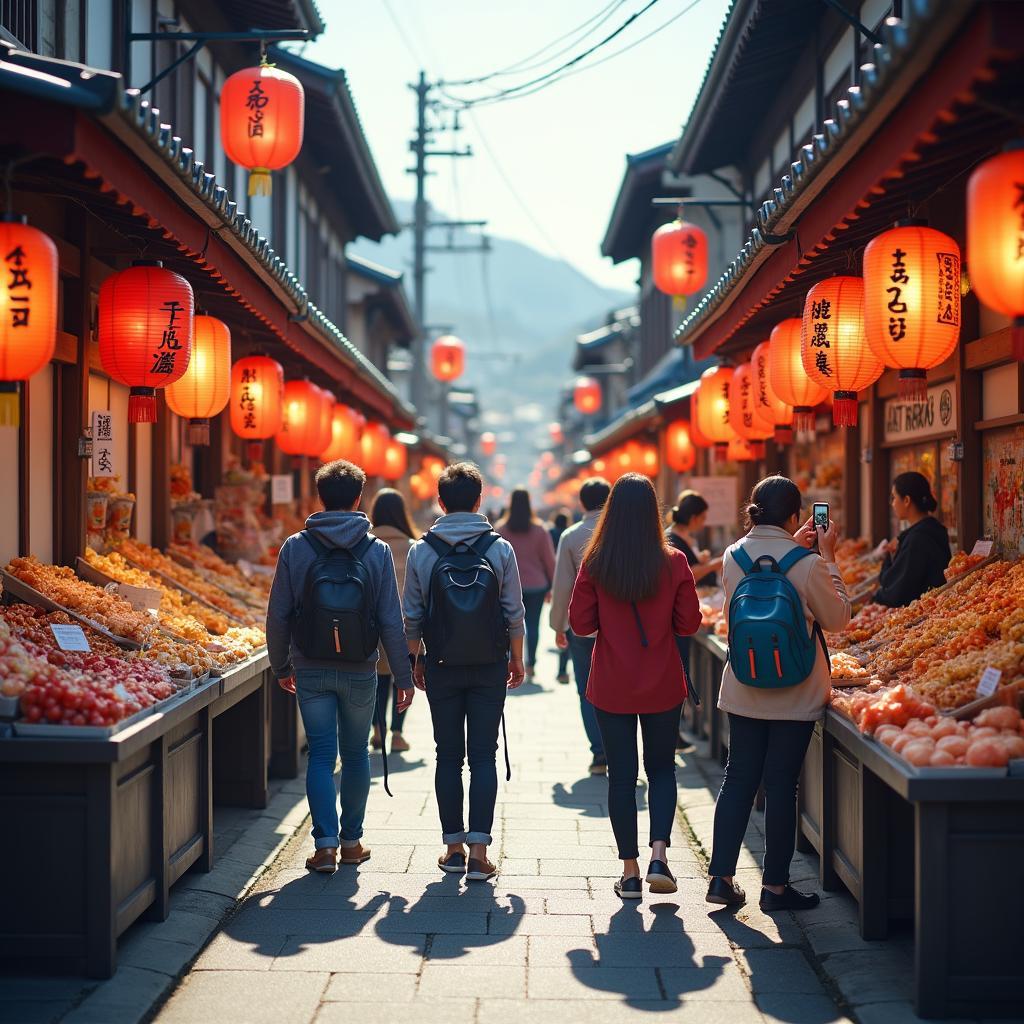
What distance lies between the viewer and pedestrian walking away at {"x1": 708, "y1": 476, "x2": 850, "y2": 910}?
6.23 meters

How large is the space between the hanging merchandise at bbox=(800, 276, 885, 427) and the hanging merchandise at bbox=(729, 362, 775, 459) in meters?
3.28

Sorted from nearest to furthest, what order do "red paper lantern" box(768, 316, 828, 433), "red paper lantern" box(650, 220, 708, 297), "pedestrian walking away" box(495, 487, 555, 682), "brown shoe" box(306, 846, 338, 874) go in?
"brown shoe" box(306, 846, 338, 874)
"red paper lantern" box(768, 316, 828, 433)
"pedestrian walking away" box(495, 487, 555, 682)
"red paper lantern" box(650, 220, 708, 297)

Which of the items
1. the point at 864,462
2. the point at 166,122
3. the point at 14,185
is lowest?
the point at 864,462

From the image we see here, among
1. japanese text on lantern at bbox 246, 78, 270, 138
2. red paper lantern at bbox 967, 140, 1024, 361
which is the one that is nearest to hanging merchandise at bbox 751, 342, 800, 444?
japanese text on lantern at bbox 246, 78, 270, 138

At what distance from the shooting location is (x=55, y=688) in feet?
18.4

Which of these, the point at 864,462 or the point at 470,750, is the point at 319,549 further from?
the point at 864,462

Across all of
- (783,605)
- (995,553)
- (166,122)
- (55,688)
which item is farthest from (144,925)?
(166,122)

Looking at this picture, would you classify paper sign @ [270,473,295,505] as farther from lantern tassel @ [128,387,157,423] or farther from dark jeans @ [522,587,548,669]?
lantern tassel @ [128,387,157,423]

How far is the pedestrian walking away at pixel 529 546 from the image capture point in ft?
47.8

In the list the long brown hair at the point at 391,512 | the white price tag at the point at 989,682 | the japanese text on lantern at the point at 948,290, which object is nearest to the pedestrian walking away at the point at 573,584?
the long brown hair at the point at 391,512

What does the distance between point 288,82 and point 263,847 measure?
767 cm

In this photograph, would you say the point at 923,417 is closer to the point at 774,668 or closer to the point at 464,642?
the point at 774,668

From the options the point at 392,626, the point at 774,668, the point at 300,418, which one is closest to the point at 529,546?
the point at 300,418

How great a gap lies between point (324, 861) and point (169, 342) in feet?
10.8
